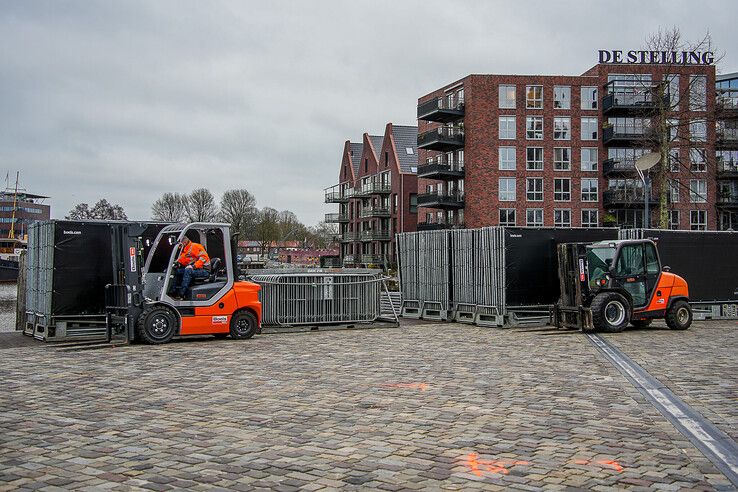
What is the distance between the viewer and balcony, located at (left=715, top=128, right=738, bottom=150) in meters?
55.7

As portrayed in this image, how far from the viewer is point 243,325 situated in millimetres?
16484

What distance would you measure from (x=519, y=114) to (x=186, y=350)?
160 feet

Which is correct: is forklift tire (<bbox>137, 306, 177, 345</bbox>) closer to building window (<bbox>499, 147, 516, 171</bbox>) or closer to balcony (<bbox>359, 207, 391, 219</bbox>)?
building window (<bbox>499, 147, 516, 171</bbox>)

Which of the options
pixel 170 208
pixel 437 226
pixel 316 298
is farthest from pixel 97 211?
pixel 316 298

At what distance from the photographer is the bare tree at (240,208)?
10106 cm

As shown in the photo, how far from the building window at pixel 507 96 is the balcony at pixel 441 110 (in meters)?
3.21

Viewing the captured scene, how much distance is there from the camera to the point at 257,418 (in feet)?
25.2

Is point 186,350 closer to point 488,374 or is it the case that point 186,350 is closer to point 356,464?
point 488,374

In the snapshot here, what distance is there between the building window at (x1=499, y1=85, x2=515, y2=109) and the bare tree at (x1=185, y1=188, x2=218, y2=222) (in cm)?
4707

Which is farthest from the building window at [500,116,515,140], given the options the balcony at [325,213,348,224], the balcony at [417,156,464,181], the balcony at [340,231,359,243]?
the balcony at [325,213,348,224]

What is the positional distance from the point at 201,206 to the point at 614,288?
3211 inches

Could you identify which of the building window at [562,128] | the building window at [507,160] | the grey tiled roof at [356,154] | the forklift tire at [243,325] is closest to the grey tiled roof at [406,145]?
the grey tiled roof at [356,154]

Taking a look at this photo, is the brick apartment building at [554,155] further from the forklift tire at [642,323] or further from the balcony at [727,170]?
the forklift tire at [642,323]

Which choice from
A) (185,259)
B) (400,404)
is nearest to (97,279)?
(185,259)
